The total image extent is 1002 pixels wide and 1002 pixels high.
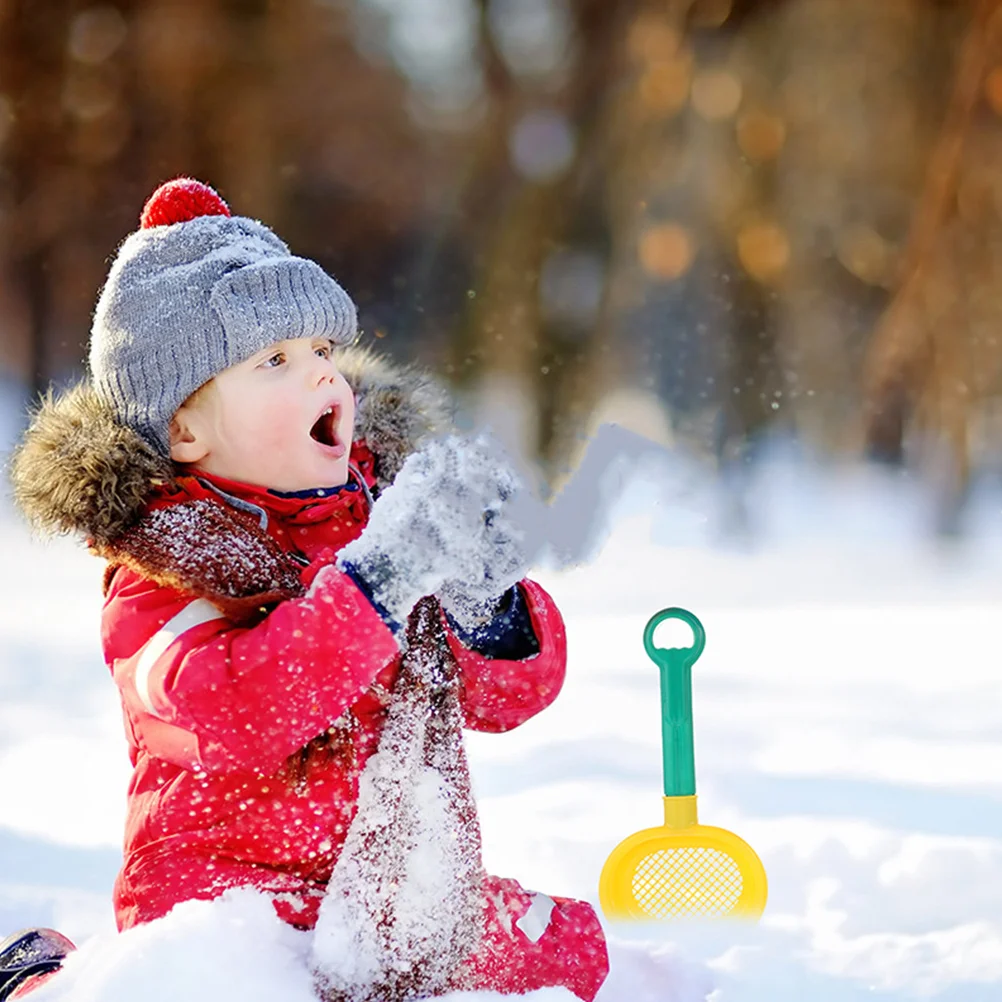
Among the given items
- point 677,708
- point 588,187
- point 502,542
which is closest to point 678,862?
point 677,708

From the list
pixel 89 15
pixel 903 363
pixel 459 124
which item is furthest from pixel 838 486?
pixel 89 15

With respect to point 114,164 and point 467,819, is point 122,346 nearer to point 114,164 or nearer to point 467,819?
point 467,819

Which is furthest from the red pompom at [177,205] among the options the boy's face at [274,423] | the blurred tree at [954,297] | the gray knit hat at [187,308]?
the blurred tree at [954,297]

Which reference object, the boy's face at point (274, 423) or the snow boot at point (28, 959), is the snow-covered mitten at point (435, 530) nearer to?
the boy's face at point (274, 423)

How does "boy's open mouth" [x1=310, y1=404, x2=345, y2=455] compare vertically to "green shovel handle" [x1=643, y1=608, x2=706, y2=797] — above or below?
above

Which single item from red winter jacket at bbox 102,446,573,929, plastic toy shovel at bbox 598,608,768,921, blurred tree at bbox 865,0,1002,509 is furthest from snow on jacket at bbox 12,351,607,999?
blurred tree at bbox 865,0,1002,509

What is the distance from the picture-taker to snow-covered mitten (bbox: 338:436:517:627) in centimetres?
80

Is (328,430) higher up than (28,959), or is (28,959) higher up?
(328,430)

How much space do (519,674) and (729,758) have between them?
46.0 inches

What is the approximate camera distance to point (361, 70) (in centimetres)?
407

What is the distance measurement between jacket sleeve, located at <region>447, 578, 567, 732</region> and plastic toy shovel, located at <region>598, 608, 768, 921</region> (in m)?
0.18

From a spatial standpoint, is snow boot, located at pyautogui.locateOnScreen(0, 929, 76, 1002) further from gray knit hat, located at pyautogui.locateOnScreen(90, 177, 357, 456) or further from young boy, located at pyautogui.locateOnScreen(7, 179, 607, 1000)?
gray knit hat, located at pyautogui.locateOnScreen(90, 177, 357, 456)

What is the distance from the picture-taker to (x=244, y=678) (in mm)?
806

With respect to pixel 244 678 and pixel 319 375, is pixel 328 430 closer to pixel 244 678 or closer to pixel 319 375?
pixel 319 375
